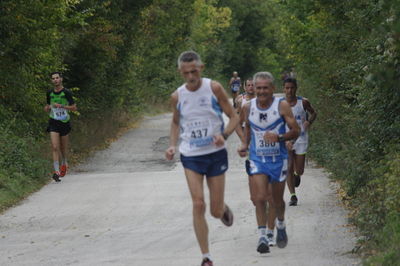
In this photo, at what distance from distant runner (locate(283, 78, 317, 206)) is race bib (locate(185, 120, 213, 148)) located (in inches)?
157

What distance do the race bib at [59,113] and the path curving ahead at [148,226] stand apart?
4.30 ft

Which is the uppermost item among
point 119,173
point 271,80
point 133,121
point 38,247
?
point 271,80

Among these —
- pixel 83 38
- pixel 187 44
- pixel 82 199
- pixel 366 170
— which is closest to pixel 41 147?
pixel 83 38

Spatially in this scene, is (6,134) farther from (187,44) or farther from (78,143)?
(187,44)

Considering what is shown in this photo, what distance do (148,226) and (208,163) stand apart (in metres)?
3.64

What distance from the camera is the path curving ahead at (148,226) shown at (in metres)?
9.61

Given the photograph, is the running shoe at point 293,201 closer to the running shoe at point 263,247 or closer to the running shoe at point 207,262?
the running shoe at point 263,247

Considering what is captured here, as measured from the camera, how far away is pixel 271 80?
9.45m

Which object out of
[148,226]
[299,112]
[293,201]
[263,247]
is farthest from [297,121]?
[263,247]

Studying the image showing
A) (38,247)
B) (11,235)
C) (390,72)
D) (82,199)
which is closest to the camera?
(390,72)

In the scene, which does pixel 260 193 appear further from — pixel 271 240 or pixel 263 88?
pixel 263 88

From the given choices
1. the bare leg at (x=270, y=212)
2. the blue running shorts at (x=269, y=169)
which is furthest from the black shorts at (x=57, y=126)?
the blue running shorts at (x=269, y=169)

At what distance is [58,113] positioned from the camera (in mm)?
16781

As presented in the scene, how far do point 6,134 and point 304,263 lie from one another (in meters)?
9.72
